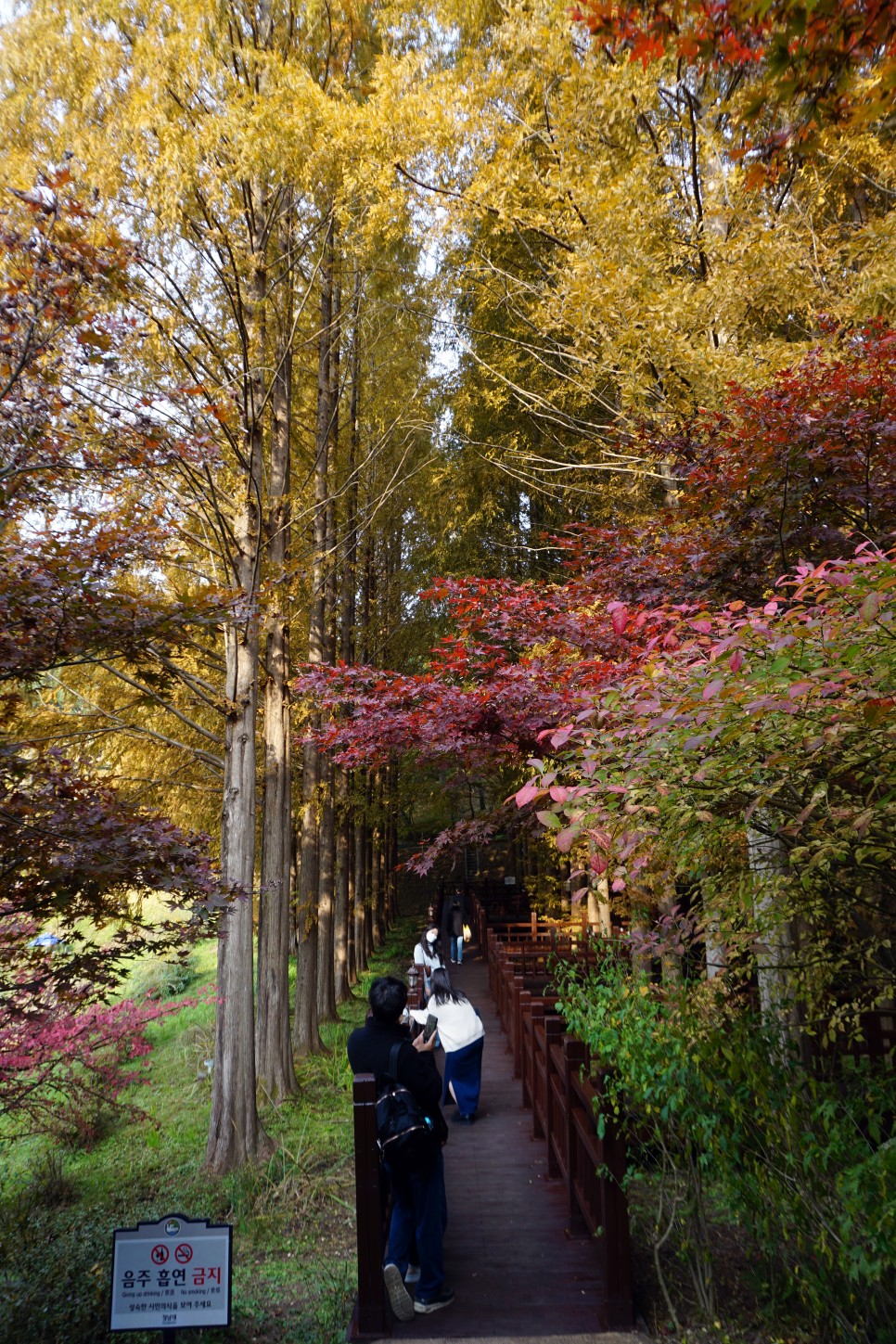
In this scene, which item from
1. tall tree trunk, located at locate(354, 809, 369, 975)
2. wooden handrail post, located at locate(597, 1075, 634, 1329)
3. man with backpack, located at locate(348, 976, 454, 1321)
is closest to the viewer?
wooden handrail post, located at locate(597, 1075, 634, 1329)

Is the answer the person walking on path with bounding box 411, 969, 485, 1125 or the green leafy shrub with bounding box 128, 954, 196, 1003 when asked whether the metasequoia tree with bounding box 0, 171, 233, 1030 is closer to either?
the person walking on path with bounding box 411, 969, 485, 1125

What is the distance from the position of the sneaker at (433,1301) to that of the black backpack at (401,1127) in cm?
58

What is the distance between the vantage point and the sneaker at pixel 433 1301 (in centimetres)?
405

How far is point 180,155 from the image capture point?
6855mm

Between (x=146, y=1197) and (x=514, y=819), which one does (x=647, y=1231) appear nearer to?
(x=146, y=1197)

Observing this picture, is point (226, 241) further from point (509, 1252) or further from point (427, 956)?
point (509, 1252)

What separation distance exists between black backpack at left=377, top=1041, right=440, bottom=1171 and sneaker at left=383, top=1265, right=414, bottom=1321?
16.7 inches

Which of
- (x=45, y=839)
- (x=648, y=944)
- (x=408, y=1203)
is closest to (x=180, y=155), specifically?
(x=45, y=839)

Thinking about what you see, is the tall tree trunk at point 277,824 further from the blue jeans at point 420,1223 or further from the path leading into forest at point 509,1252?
the blue jeans at point 420,1223

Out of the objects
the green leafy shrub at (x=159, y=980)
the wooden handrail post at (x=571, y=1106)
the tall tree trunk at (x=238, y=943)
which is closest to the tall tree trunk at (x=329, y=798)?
the tall tree trunk at (x=238, y=943)

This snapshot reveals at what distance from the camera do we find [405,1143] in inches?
161

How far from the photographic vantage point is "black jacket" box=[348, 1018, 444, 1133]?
4199 millimetres

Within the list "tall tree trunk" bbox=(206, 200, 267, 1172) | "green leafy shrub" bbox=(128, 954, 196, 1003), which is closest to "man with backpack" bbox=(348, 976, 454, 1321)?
"tall tree trunk" bbox=(206, 200, 267, 1172)

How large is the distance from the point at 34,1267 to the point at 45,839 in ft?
8.84
